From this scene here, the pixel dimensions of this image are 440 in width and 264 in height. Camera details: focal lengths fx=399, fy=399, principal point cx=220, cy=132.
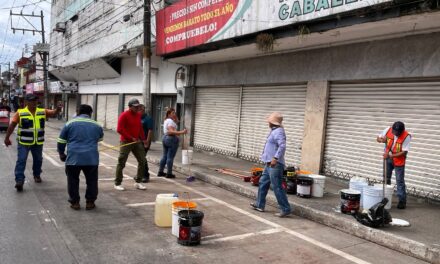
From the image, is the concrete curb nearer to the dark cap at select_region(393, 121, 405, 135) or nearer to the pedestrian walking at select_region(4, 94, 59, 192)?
the dark cap at select_region(393, 121, 405, 135)

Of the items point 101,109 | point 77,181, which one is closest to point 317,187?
point 77,181

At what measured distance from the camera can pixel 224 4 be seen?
37.0 feet

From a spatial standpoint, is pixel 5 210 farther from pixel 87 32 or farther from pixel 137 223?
pixel 87 32

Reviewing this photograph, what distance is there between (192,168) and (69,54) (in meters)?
23.3

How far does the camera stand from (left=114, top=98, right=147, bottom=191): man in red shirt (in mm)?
8008

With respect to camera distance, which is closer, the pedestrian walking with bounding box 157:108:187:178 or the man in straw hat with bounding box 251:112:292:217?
the man in straw hat with bounding box 251:112:292:217

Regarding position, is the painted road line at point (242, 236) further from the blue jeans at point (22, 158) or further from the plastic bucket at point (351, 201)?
the blue jeans at point (22, 158)

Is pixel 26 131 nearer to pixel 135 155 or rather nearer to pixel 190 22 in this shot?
pixel 135 155

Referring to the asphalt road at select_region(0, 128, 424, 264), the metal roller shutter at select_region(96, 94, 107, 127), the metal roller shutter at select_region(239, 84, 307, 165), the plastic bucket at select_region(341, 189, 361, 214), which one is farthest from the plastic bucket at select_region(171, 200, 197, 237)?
the metal roller shutter at select_region(96, 94, 107, 127)

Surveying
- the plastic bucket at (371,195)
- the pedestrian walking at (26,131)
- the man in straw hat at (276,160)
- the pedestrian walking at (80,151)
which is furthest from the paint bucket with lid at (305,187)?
the pedestrian walking at (26,131)

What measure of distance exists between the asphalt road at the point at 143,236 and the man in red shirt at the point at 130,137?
1.67ft

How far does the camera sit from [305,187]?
7871 millimetres

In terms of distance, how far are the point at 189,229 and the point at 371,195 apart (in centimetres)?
337

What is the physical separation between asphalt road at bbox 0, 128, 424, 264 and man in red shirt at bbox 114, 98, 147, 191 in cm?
51
